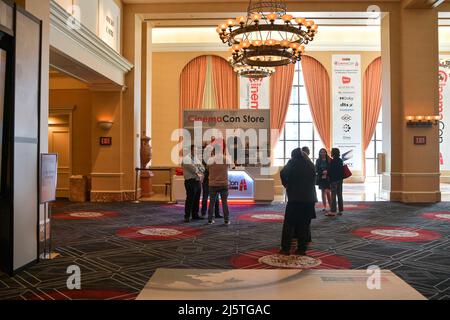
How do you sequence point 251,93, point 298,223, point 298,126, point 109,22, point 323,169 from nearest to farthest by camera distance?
point 298,223
point 323,169
point 109,22
point 251,93
point 298,126

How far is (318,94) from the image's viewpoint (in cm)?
1748

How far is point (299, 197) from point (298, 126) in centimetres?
1325

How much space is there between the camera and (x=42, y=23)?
5160mm

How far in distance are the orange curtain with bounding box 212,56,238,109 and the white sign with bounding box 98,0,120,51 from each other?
20.9 ft

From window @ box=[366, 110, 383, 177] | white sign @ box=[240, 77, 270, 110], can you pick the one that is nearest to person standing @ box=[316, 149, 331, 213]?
white sign @ box=[240, 77, 270, 110]

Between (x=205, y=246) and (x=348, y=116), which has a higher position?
(x=348, y=116)

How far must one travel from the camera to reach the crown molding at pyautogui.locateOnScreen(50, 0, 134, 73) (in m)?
6.99

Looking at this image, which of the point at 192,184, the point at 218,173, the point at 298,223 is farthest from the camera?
the point at 192,184

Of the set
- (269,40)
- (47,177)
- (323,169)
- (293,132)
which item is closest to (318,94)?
(293,132)

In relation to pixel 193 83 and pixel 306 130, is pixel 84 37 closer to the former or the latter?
pixel 193 83

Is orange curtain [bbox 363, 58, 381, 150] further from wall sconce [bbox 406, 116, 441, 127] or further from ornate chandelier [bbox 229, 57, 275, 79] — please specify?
ornate chandelier [bbox 229, 57, 275, 79]

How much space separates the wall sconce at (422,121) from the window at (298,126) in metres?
6.69

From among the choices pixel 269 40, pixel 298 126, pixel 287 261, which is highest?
pixel 269 40

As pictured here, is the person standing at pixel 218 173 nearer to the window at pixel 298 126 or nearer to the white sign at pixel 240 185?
the white sign at pixel 240 185
